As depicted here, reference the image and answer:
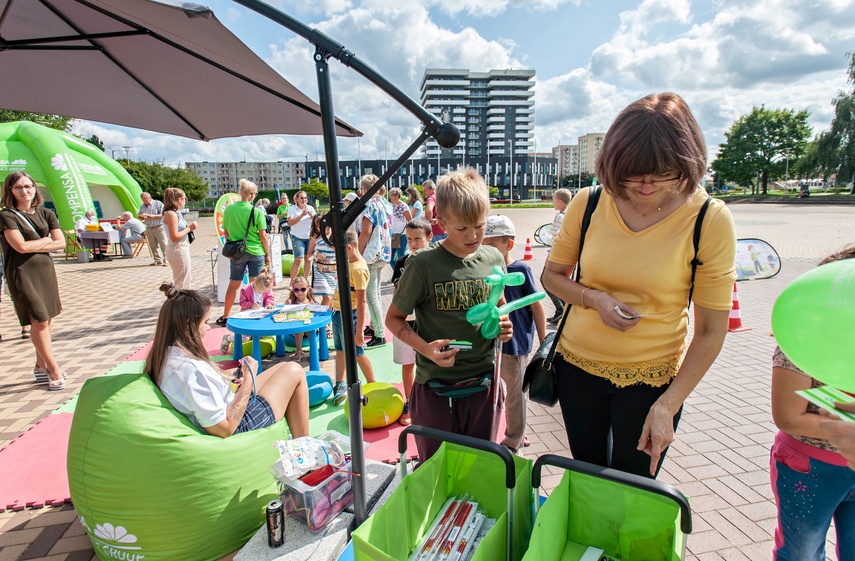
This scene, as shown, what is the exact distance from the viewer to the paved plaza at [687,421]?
7.93 ft

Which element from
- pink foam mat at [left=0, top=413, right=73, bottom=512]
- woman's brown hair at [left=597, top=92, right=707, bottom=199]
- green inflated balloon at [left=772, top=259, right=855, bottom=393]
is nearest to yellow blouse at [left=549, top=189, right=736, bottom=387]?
woman's brown hair at [left=597, top=92, right=707, bottom=199]

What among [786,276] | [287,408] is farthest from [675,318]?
[786,276]

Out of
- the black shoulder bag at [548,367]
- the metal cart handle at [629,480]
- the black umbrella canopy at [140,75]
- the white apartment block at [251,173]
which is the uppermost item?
the white apartment block at [251,173]

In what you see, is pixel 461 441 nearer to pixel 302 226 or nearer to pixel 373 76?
pixel 373 76

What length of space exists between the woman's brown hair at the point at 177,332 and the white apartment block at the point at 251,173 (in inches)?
5749

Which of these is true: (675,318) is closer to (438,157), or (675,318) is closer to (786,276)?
(786,276)

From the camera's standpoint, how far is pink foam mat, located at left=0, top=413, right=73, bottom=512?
2.76m

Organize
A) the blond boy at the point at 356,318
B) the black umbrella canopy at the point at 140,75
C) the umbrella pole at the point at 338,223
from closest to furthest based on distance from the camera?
the umbrella pole at the point at 338,223, the black umbrella canopy at the point at 140,75, the blond boy at the point at 356,318

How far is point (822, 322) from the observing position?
1007 mm

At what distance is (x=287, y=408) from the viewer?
9.60 ft

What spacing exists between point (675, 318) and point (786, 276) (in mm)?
10401

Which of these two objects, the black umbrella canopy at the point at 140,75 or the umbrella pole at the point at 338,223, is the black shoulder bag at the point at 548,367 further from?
the black umbrella canopy at the point at 140,75

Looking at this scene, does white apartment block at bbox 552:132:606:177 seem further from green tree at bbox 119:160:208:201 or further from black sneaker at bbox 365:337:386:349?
black sneaker at bbox 365:337:386:349

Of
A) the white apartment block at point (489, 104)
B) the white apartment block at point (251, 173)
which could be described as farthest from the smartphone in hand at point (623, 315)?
the white apartment block at point (251, 173)
